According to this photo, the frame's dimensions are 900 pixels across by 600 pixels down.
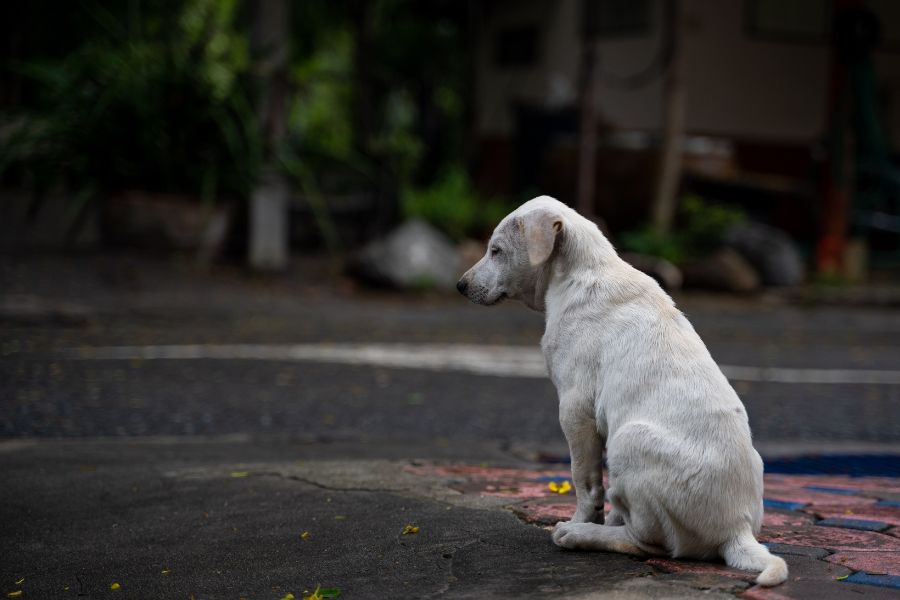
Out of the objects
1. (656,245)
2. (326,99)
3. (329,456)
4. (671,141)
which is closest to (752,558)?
(329,456)

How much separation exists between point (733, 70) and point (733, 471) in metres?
16.6

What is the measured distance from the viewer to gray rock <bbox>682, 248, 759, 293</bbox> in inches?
525

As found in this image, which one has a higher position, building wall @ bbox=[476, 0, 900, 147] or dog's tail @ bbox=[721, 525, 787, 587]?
building wall @ bbox=[476, 0, 900, 147]

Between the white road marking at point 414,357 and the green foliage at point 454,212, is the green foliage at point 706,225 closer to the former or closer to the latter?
the green foliage at point 454,212

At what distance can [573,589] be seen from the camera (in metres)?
3.03

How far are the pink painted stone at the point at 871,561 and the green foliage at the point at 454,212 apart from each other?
10462 mm

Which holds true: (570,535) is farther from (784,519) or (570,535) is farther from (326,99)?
(326,99)

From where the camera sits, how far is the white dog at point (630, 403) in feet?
10.5

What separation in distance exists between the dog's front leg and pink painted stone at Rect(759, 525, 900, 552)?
609 mm

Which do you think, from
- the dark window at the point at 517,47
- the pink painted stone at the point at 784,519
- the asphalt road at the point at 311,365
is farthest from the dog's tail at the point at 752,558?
the dark window at the point at 517,47

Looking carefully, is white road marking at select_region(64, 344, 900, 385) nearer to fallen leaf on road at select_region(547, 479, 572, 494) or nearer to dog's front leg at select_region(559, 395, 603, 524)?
fallen leaf on road at select_region(547, 479, 572, 494)

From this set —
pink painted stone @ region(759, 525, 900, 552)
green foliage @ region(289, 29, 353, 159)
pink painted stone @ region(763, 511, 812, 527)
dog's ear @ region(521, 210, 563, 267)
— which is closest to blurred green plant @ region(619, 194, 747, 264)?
green foliage @ region(289, 29, 353, 159)

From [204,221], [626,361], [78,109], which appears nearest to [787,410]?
[626,361]

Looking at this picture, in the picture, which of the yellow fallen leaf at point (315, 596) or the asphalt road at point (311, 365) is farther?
the asphalt road at point (311, 365)
